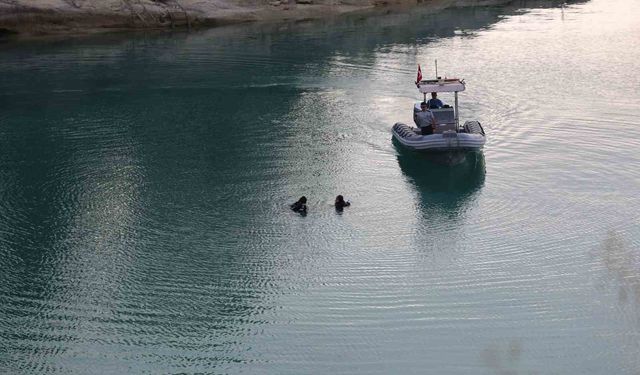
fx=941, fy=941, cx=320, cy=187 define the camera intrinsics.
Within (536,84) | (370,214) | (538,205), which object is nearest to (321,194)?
(370,214)

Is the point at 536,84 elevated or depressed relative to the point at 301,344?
elevated

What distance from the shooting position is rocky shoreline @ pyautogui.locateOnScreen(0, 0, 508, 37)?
3098 inches

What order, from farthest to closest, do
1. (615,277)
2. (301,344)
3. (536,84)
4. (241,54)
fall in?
(241,54) < (536,84) < (615,277) < (301,344)

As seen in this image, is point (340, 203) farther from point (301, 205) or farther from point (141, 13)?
point (141, 13)

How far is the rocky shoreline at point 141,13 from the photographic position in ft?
258

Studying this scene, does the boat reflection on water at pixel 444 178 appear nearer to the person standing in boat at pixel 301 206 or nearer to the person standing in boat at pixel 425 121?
the person standing in boat at pixel 425 121

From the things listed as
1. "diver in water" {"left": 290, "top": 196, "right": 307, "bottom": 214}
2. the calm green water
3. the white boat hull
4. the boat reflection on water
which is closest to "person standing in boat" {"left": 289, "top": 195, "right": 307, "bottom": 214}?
"diver in water" {"left": 290, "top": 196, "right": 307, "bottom": 214}

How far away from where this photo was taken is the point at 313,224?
119 feet

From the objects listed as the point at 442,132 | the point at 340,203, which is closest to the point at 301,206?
the point at 340,203

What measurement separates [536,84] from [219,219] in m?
29.0

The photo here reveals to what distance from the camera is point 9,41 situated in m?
77.4

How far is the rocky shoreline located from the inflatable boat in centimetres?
4160

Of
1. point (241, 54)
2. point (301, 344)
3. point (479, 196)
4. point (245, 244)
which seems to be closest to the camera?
point (301, 344)

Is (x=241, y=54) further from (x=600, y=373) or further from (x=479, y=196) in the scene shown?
(x=600, y=373)
